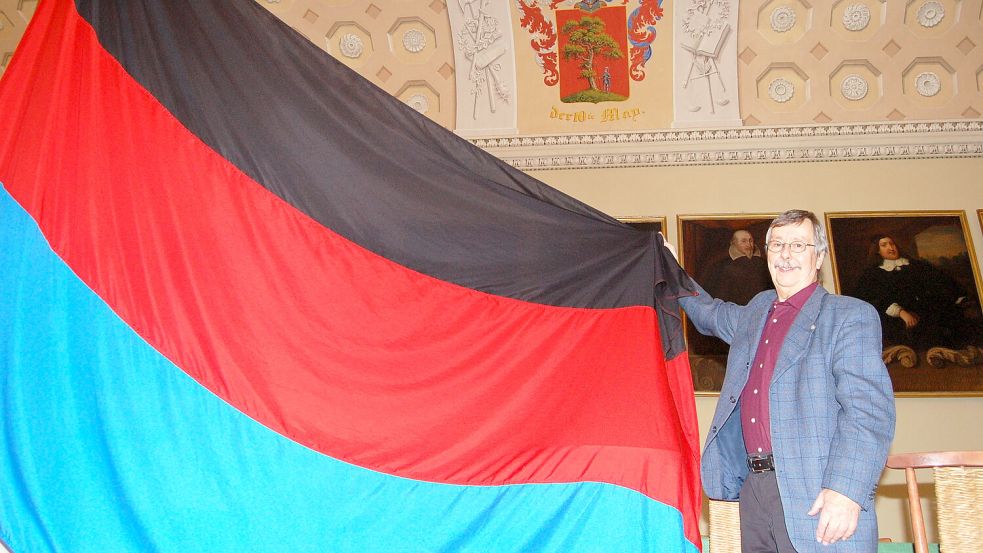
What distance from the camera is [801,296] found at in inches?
131

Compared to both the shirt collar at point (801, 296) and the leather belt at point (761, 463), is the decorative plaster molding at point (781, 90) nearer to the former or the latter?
the shirt collar at point (801, 296)

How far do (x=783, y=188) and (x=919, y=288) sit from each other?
1.56 metres

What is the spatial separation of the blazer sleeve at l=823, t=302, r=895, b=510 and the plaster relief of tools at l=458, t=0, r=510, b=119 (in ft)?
19.6

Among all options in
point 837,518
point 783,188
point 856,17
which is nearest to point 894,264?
point 783,188

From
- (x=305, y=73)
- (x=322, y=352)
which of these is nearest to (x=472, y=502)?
(x=322, y=352)

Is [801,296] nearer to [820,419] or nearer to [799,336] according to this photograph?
[799,336]

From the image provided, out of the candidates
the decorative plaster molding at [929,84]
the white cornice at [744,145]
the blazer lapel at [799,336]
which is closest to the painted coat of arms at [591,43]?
the white cornice at [744,145]

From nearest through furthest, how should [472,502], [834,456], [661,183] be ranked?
[834,456]
[472,502]
[661,183]

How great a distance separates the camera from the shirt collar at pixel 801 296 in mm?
3299

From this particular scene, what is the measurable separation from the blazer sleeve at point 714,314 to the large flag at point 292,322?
12 cm

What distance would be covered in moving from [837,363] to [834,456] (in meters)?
0.36

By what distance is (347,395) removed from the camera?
341cm

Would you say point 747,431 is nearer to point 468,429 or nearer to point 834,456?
point 834,456

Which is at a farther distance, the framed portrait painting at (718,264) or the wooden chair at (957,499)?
the framed portrait painting at (718,264)
